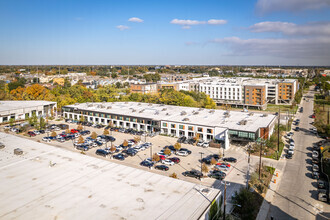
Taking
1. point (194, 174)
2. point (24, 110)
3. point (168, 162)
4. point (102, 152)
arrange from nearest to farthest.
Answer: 1. point (194, 174)
2. point (168, 162)
3. point (102, 152)
4. point (24, 110)

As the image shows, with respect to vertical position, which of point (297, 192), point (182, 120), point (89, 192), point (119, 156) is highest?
point (182, 120)

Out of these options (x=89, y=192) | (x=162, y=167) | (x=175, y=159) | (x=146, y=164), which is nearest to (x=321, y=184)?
(x=175, y=159)

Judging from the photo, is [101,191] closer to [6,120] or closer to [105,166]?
[105,166]

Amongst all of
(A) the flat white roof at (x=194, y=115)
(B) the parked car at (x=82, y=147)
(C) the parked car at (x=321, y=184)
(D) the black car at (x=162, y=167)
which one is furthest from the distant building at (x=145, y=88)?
(C) the parked car at (x=321, y=184)

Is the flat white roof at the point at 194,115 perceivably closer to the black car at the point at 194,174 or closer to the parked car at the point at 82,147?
the black car at the point at 194,174

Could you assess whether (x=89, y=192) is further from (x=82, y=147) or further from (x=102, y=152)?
(x=82, y=147)

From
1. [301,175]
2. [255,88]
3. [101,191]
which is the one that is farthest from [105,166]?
[255,88]

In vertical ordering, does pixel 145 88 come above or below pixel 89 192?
above
